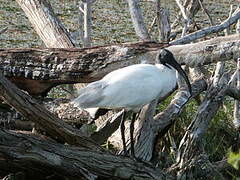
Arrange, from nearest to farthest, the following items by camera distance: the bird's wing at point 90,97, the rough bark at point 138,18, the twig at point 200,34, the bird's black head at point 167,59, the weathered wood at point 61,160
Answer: the weathered wood at point 61,160 < the bird's wing at point 90,97 < the bird's black head at point 167,59 < the twig at point 200,34 < the rough bark at point 138,18

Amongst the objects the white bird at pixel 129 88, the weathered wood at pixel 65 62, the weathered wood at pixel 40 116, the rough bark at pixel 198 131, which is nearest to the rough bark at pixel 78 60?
the weathered wood at pixel 65 62

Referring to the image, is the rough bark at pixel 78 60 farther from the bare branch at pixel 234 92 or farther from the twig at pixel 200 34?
the bare branch at pixel 234 92

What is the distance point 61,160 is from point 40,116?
0.96 ft

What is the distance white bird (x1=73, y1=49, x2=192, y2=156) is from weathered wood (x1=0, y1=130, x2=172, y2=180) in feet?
1.03

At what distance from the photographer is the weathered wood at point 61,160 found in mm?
3594

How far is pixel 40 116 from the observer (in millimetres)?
3789

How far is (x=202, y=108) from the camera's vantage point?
4.38m

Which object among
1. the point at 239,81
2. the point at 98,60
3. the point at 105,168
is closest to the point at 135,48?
the point at 98,60

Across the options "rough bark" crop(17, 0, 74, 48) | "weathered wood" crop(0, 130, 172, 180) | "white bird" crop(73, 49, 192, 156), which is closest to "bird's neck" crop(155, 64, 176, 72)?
"white bird" crop(73, 49, 192, 156)

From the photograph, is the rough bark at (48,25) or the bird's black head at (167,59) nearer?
the bird's black head at (167,59)

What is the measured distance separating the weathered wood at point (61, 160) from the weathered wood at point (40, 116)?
0.47ft

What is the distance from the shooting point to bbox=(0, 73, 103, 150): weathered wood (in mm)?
3668

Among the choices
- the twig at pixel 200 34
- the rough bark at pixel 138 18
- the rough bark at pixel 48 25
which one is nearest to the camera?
the twig at pixel 200 34

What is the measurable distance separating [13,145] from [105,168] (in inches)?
22.5
